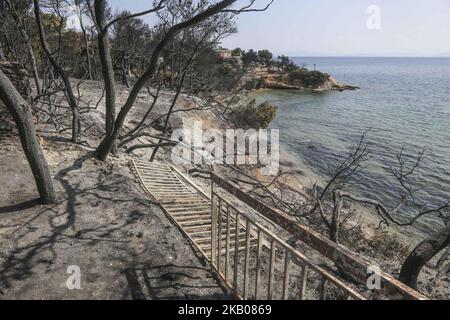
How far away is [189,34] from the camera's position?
1246 cm

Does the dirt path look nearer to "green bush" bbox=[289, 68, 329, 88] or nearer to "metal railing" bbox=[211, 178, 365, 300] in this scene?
"metal railing" bbox=[211, 178, 365, 300]

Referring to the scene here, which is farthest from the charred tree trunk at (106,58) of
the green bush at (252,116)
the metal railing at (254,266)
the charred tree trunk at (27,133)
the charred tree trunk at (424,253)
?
the green bush at (252,116)

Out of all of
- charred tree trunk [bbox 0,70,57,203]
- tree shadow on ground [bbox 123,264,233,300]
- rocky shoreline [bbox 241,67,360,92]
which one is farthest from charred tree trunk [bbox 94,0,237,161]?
rocky shoreline [bbox 241,67,360,92]

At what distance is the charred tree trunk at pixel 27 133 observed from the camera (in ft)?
16.7

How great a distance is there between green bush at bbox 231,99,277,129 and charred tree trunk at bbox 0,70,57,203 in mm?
17368

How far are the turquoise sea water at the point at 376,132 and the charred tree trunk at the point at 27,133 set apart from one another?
12.1 meters

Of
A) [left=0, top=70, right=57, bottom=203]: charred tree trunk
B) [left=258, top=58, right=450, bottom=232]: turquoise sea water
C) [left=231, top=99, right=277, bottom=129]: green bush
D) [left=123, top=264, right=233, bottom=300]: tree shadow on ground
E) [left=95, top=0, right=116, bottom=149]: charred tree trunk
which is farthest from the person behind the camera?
[left=231, top=99, right=277, bottom=129]: green bush

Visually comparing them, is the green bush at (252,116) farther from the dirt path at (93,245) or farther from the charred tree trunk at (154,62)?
the dirt path at (93,245)

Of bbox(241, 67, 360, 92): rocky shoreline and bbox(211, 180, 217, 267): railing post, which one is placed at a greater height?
bbox(241, 67, 360, 92): rocky shoreline

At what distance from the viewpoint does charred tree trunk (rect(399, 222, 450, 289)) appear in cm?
547

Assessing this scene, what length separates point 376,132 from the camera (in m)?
27.7

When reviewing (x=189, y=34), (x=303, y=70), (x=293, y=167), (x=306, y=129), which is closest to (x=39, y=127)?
(x=189, y=34)
